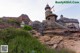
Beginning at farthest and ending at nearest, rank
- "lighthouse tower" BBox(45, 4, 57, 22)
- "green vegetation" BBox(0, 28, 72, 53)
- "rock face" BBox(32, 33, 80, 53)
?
1. "lighthouse tower" BBox(45, 4, 57, 22)
2. "rock face" BBox(32, 33, 80, 53)
3. "green vegetation" BBox(0, 28, 72, 53)

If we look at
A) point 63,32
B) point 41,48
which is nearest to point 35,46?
point 41,48

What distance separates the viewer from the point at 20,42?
16.5 meters

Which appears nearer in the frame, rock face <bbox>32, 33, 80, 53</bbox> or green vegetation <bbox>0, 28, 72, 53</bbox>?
green vegetation <bbox>0, 28, 72, 53</bbox>

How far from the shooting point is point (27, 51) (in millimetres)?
15945

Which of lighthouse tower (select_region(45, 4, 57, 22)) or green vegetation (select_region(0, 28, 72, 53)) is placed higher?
lighthouse tower (select_region(45, 4, 57, 22))

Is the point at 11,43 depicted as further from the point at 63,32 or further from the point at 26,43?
the point at 63,32

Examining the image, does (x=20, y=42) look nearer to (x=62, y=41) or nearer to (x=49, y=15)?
(x=62, y=41)

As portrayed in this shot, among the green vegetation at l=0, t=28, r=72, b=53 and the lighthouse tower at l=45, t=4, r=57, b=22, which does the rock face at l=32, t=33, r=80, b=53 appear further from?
the lighthouse tower at l=45, t=4, r=57, b=22

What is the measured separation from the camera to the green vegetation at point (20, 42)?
52.6 feet

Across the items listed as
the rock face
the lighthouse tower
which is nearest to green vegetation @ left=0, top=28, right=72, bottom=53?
the rock face

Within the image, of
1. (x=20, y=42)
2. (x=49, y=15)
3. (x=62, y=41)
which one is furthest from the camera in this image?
(x=49, y=15)

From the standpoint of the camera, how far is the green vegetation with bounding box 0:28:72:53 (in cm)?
1603

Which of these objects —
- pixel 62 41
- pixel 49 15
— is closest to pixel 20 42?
pixel 62 41

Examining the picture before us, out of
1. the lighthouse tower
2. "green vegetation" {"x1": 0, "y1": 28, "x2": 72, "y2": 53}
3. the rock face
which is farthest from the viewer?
the lighthouse tower
